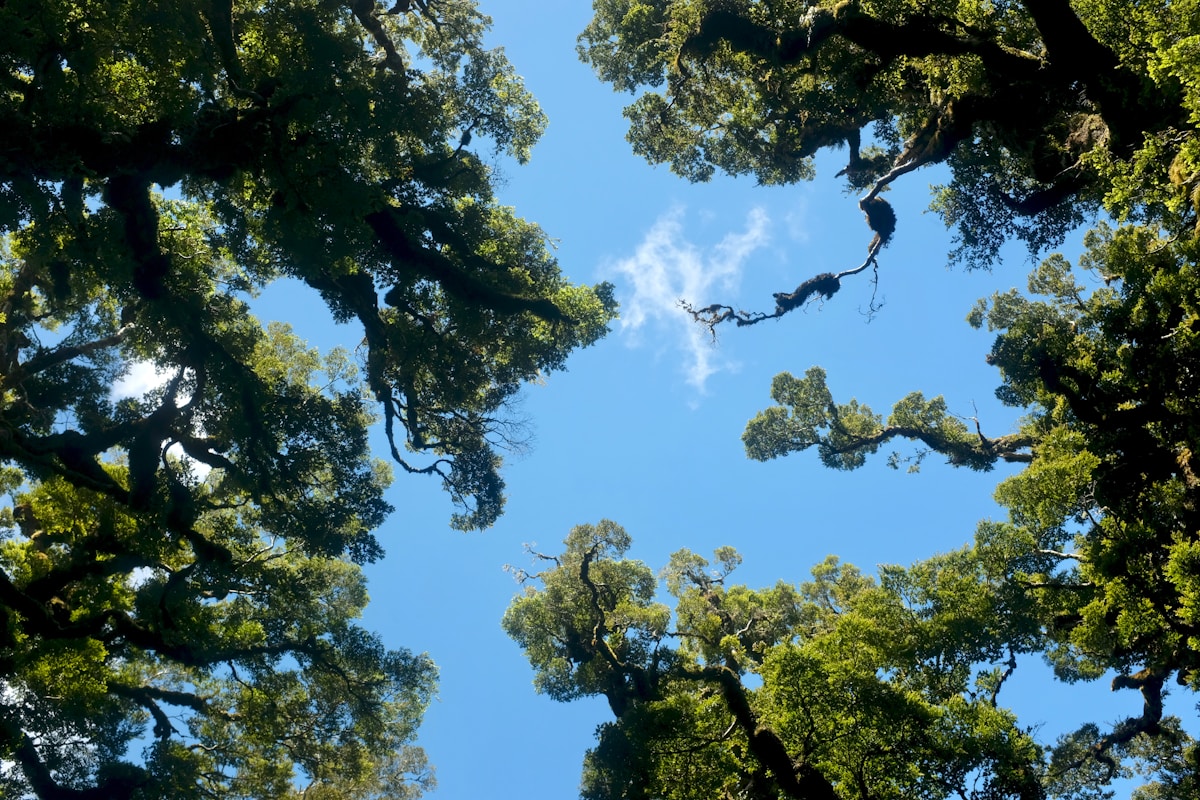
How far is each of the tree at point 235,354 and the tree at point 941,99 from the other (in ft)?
16.9

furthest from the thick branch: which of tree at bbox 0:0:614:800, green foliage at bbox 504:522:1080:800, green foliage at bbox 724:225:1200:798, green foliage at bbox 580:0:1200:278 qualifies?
green foliage at bbox 580:0:1200:278

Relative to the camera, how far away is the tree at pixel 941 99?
35.9ft

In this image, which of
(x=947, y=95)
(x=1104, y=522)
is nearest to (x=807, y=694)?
(x=1104, y=522)

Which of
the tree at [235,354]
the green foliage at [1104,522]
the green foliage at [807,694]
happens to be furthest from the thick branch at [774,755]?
the tree at [235,354]

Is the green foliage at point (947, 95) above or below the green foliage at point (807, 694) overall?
above

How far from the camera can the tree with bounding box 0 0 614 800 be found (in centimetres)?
1405

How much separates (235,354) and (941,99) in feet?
64.1

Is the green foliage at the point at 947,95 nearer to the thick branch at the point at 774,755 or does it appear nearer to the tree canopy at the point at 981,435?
the tree canopy at the point at 981,435

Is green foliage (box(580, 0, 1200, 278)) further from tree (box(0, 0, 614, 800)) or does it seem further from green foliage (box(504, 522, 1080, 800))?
green foliage (box(504, 522, 1080, 800))

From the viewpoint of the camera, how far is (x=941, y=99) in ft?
53.2

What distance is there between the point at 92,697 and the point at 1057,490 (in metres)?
21.9

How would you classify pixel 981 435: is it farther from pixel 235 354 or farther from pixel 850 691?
pixel 235 354

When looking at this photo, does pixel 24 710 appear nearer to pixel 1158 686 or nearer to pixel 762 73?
pixel 762 73

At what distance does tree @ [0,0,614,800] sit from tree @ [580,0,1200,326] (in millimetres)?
5161
